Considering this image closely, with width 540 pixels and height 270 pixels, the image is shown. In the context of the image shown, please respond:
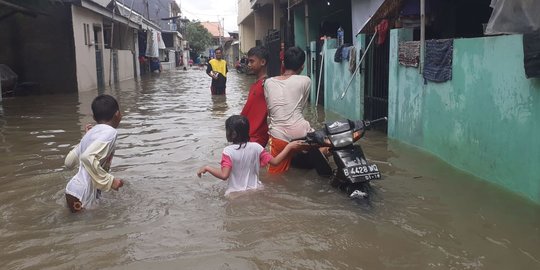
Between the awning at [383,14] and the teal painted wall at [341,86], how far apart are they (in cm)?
52

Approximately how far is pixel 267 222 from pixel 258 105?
148 centimetres

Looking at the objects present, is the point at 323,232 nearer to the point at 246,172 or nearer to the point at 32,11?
the point at 246,172

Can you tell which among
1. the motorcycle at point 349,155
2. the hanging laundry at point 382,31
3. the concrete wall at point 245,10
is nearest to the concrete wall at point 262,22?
the concrete wall at point 245,10

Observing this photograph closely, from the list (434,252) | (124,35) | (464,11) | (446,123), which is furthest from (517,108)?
(124,35)

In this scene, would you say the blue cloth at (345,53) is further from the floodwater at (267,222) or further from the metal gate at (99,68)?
the metal gate at (99,68)

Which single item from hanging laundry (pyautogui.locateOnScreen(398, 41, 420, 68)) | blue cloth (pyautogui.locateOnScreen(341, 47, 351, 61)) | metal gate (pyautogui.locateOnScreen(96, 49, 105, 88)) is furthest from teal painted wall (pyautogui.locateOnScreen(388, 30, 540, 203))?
metal gate (pyautogui.locateOnScreen(96, 49, 105, 88))

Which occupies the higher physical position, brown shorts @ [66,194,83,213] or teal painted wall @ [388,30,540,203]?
teal painted wall @ [388,30,540,203]

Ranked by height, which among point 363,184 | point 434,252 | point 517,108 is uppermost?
point 517,108

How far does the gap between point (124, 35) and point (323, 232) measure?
27397mm

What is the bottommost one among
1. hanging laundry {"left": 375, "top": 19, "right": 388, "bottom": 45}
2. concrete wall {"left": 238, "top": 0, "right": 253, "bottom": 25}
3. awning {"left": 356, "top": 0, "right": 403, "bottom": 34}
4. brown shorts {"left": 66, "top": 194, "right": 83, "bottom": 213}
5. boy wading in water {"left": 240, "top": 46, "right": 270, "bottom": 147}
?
brown shorts {"left": 66, "top": 194, "right": 83, "bottom": 213}

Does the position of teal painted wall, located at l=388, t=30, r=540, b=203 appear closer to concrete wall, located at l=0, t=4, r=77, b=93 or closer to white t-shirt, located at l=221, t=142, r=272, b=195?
white t-shirt, located at l=221, t=142, r=272, b=195

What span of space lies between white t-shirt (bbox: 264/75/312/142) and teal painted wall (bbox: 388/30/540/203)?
1.83 meters

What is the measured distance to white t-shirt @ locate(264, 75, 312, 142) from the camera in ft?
16.2

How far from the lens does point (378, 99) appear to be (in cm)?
870
